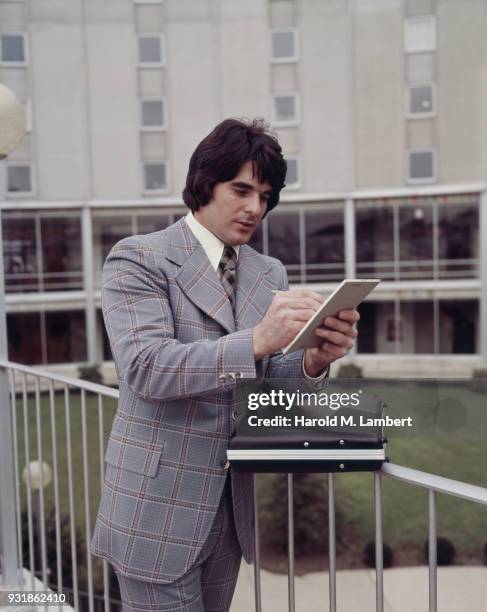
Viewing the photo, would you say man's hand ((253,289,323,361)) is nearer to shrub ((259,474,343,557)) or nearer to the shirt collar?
the shirt collar

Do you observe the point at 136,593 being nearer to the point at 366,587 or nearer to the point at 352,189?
the point at 366,587

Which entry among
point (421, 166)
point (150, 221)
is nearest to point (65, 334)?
point (150, 221)

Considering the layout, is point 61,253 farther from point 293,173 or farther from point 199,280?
point 199,280

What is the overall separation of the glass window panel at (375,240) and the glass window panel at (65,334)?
24.7ft

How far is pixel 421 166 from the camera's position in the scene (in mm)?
16406

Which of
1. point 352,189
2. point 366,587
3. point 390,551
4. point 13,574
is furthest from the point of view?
point 352,189

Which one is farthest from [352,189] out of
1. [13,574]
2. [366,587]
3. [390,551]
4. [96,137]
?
[13,574]

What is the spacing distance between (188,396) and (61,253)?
54.6 ft

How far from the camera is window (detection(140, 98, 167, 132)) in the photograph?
17.1 meters

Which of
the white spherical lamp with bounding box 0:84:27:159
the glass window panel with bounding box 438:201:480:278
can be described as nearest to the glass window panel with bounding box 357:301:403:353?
the glass window panel with bounding box 438:201:480:278

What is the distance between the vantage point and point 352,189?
16.5 metres

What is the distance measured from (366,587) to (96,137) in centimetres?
1344

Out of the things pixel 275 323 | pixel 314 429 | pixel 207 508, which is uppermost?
pixel 275 323

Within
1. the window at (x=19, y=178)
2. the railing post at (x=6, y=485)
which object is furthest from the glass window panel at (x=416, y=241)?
the railing post at (x=6, y=485)
